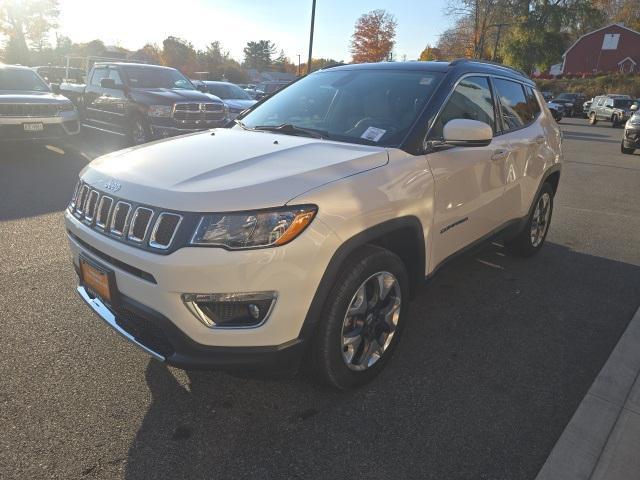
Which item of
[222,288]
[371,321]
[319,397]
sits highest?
[222,288]

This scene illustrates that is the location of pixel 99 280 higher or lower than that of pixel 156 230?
lower

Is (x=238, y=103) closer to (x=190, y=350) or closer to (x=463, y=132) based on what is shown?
(x=463, y=132)

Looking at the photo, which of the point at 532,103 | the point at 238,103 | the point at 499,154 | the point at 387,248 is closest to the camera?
the point at 387,248

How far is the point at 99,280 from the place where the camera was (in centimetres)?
238

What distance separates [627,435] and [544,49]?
52811 millimetres

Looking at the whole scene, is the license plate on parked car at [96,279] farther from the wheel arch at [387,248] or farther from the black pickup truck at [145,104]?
the black pickup truck at [145,104]

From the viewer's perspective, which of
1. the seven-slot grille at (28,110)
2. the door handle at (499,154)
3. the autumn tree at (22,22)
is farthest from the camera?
the autumn tree at (22,22)

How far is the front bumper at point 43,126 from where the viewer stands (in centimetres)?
882

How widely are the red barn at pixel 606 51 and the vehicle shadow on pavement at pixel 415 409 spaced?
207 feet

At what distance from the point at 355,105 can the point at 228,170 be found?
1.35 meters

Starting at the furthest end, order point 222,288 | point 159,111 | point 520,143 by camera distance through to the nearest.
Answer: point 159,111 → point 520,143 → point 222,288

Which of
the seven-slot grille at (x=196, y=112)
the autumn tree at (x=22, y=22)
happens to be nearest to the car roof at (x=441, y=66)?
the seven-slot grille at (x=196, y=112)

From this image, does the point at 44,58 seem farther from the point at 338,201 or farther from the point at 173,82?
the point at 338,201

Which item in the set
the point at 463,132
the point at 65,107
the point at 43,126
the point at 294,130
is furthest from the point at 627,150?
the point at 43,126
